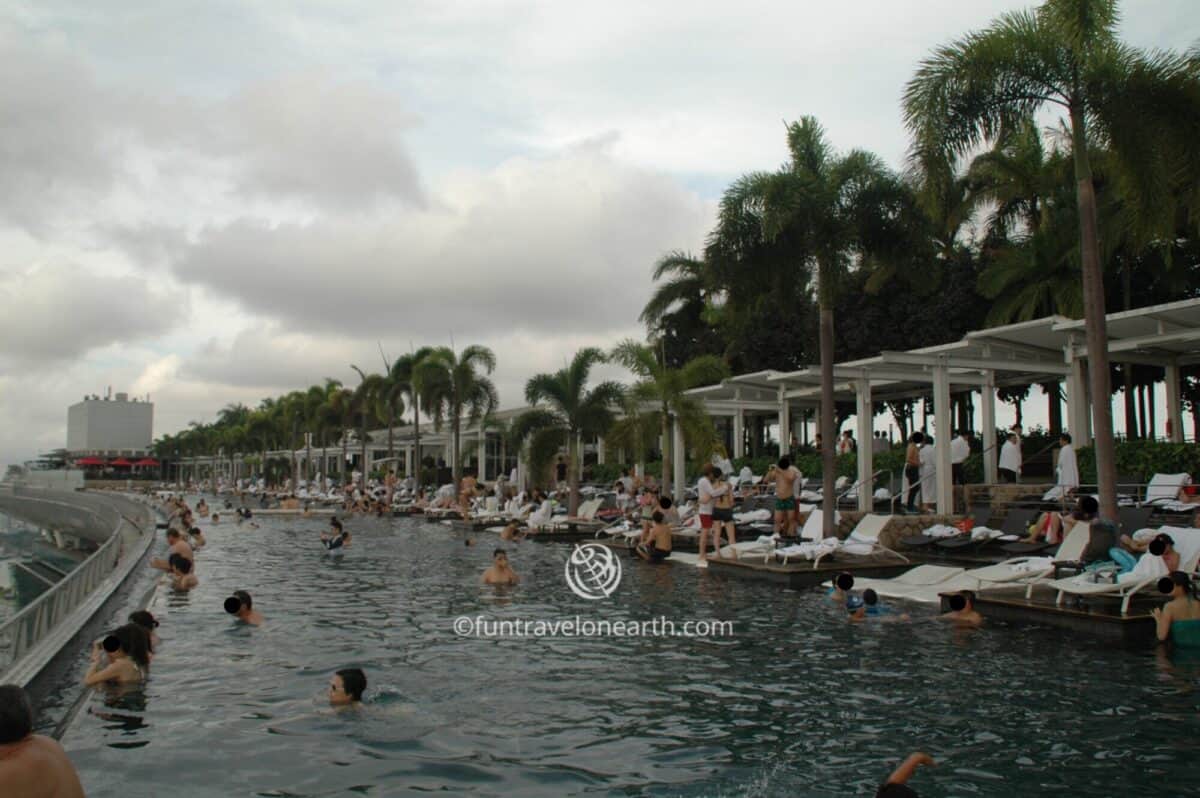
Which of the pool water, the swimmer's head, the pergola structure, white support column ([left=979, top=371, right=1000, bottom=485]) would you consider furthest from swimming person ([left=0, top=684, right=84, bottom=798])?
white support column ([left=979, top=371, right=1000, bottom=485])

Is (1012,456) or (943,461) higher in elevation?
(1012,456)

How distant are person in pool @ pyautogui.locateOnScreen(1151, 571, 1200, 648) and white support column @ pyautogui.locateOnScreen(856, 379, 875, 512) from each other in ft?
33.0

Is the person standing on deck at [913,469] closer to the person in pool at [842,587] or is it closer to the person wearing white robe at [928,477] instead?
the person wearing white robe at [928,477]

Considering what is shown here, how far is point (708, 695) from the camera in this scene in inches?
300

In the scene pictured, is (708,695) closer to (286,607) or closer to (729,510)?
(286,607)

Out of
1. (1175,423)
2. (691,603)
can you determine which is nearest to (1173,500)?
(1175,423)

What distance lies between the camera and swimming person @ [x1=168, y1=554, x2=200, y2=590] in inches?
594

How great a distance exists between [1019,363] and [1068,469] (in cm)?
282

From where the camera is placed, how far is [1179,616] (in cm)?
897

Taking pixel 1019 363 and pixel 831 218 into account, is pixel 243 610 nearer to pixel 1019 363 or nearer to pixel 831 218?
pixel 831 218

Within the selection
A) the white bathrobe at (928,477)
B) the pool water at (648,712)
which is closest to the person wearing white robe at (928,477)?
the white bathrobe at (928,477)

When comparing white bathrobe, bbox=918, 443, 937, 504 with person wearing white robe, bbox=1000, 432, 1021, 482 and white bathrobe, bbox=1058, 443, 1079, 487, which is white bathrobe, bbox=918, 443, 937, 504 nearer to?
person wearing white robe, bbox=1000, 432, 1021, 482

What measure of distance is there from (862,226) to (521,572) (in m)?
8.81

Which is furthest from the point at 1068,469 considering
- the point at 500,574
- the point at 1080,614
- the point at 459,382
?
the point at 459,382
